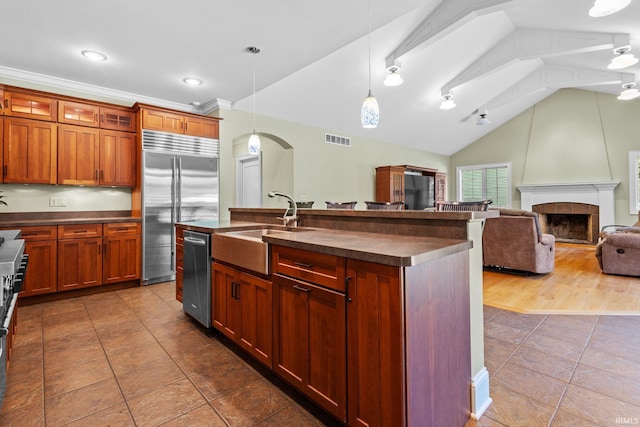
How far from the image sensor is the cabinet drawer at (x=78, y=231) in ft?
11.3

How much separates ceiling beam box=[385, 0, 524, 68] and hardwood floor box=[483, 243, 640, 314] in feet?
10.5

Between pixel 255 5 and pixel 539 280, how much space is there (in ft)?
15.0

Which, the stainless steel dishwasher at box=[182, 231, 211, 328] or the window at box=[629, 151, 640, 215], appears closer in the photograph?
the stainless steel dishwasher at box=[182, 231, 211, 328]

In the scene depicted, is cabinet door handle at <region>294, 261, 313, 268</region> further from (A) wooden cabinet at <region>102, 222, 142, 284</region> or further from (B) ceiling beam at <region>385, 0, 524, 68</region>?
(B) ceiling beam at <region>385, 0, 524, 68</region>

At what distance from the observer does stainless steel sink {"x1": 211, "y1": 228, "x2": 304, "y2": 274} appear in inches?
70.4

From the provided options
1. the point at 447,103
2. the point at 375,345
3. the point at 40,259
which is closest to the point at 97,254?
the point at 40,259

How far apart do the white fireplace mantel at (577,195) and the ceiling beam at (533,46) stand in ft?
13.1

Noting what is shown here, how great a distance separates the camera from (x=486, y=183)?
30.6 feet

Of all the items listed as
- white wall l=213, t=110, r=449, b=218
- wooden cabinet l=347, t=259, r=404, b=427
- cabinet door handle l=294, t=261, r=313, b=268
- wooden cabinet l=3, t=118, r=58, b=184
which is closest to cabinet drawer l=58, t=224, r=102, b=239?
wooden cabinet l=3, t=118, r=58, b=184

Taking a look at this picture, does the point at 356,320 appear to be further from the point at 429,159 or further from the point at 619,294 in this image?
the point at 429,159

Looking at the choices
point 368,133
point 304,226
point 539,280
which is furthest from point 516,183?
point 304,226

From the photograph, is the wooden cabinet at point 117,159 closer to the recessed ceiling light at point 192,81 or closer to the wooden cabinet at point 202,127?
the wooden cabinet at point 202,127

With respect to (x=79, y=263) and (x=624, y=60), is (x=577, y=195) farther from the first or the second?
(x=79, y=263)

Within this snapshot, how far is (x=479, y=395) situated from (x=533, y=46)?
18.8 feet
